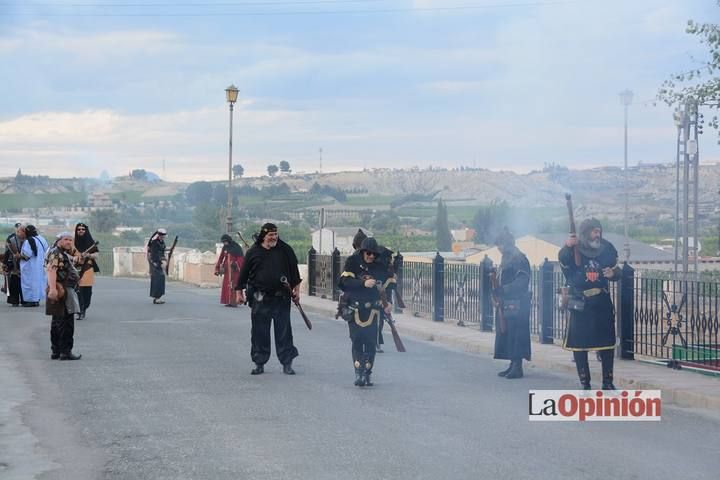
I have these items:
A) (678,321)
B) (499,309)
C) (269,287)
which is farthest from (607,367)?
(269,287)

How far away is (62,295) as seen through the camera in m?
15.6

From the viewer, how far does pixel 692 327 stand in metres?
14.9

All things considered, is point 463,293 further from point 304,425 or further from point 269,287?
point 304,425

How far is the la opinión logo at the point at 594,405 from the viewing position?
11.0 meters

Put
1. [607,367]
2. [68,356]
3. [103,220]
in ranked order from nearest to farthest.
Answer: [607,367] → [68,356] → [103,220]

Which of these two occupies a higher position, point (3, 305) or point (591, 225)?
point (591, 225)

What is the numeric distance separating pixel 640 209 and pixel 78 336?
105795mm

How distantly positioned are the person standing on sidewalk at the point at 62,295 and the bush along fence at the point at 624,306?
6730 millimetres

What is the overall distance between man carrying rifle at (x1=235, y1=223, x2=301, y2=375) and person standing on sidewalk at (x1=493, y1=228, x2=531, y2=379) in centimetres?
261

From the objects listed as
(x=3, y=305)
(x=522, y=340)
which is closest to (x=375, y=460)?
(x=522, y=340)

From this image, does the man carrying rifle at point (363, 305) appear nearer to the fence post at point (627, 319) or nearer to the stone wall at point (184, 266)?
the fence post at point (627, 319)

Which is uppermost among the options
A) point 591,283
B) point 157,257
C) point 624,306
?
point 591,283

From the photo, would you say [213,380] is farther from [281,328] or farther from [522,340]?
[522,340]

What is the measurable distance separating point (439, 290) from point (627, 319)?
760 cm
